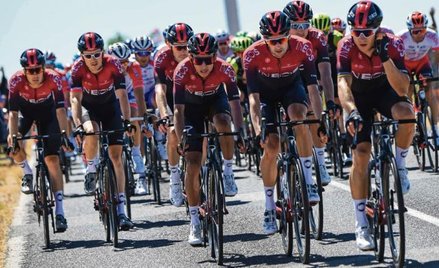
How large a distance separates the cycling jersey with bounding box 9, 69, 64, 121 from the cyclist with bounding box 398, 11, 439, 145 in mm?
5141

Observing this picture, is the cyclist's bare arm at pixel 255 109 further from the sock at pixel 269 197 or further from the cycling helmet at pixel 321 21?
the cycling helmet at pixel 321 21

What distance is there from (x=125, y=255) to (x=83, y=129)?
1.69m

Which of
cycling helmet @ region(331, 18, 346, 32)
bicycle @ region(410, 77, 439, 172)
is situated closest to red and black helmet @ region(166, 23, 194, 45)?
bicycle @ region(410, 77, 439, 172)

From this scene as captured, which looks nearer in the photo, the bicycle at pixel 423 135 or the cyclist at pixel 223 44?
the bicycle at pixel 423 135

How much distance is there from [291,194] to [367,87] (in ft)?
3.81

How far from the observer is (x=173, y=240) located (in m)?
12.6

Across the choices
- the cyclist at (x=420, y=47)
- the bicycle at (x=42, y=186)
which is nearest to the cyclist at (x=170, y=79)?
the bicycle at (x=42, y=186)

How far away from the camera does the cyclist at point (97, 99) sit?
43.4 ft

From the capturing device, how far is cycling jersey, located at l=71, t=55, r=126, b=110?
13.6 meters

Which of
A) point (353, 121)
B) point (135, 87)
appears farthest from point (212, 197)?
point (135, 87)

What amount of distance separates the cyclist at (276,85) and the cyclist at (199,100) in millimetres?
358

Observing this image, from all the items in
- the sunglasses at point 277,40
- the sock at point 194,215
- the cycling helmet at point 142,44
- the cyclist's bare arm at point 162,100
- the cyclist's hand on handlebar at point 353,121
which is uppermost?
the cycling helmet at point 142,44

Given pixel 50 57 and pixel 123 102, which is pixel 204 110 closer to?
pixel 123 102

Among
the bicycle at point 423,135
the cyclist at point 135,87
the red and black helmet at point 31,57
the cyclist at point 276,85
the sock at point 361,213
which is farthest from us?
the cyclist at point 135,87
